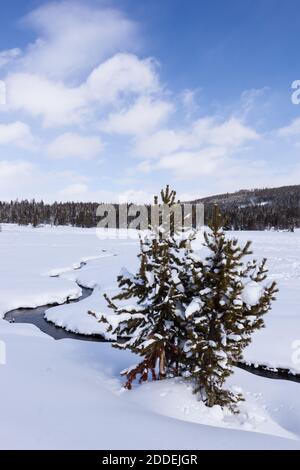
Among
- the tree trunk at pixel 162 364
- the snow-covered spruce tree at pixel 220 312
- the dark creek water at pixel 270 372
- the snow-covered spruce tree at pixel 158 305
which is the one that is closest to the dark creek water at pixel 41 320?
the dark creek water at pixel 270 372

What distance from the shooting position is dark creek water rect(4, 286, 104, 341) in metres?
14.6

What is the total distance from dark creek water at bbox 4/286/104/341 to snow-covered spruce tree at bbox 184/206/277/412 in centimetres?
755

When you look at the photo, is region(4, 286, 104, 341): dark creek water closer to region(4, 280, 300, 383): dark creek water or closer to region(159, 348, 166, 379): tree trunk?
region(4, 280, 300, 383): dark creek water

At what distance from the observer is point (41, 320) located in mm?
16859

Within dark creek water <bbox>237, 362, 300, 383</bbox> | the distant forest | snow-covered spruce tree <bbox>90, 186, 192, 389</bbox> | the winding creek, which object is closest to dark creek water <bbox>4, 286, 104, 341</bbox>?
the winding creek

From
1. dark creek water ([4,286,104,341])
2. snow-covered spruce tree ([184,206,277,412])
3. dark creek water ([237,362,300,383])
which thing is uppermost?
snow-covered spruce tree ([184,206,277,412])

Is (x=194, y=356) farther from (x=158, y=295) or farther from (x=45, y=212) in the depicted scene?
(x=45, y=212)

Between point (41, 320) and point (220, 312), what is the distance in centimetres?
1191

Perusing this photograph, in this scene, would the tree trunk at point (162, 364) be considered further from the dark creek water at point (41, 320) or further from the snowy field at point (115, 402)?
the dark creek water at point (41, 320)

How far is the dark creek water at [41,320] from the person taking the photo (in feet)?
48.0

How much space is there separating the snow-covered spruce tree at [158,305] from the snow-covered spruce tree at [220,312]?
52 cm

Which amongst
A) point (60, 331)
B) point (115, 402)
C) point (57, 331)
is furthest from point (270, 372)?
point (57, 331)

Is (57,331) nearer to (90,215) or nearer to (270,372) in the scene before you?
(270,372)

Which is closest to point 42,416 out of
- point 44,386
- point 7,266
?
point 44,386
